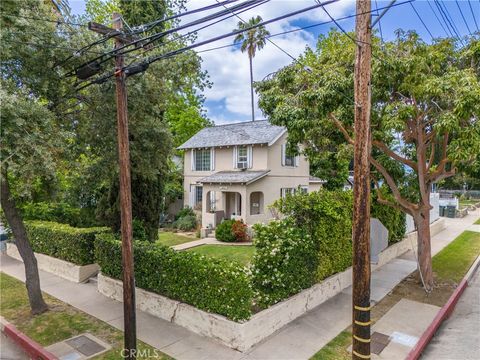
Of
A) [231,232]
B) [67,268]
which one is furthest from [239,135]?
[67,268]

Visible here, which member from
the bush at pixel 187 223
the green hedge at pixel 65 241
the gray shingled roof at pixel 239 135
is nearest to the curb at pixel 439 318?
the green hedge at pixel 65 241

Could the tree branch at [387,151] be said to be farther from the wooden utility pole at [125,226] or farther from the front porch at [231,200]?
the front porch at [231,200]

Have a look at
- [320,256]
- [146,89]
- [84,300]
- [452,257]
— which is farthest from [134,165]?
[452,257]

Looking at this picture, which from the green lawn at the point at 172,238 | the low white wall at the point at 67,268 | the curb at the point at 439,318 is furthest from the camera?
the green lawn at the point at 172,238

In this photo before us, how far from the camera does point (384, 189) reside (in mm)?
14211

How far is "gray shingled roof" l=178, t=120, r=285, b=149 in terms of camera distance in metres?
20.9

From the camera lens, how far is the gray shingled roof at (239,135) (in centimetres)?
2086

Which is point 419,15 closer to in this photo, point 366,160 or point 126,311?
point 366,160

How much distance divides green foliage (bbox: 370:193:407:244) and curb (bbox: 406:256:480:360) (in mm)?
3043

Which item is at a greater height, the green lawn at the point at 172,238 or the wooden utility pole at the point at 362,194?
the wooden utility pole at the point at 362,194

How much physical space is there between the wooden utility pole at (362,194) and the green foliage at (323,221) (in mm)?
3553

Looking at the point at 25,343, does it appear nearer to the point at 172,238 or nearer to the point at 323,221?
the point at 323,221

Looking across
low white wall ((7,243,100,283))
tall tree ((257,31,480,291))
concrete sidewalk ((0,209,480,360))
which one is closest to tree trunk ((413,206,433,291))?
tall tree ((257,31,480,291))

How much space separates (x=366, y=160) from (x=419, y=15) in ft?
17.4
